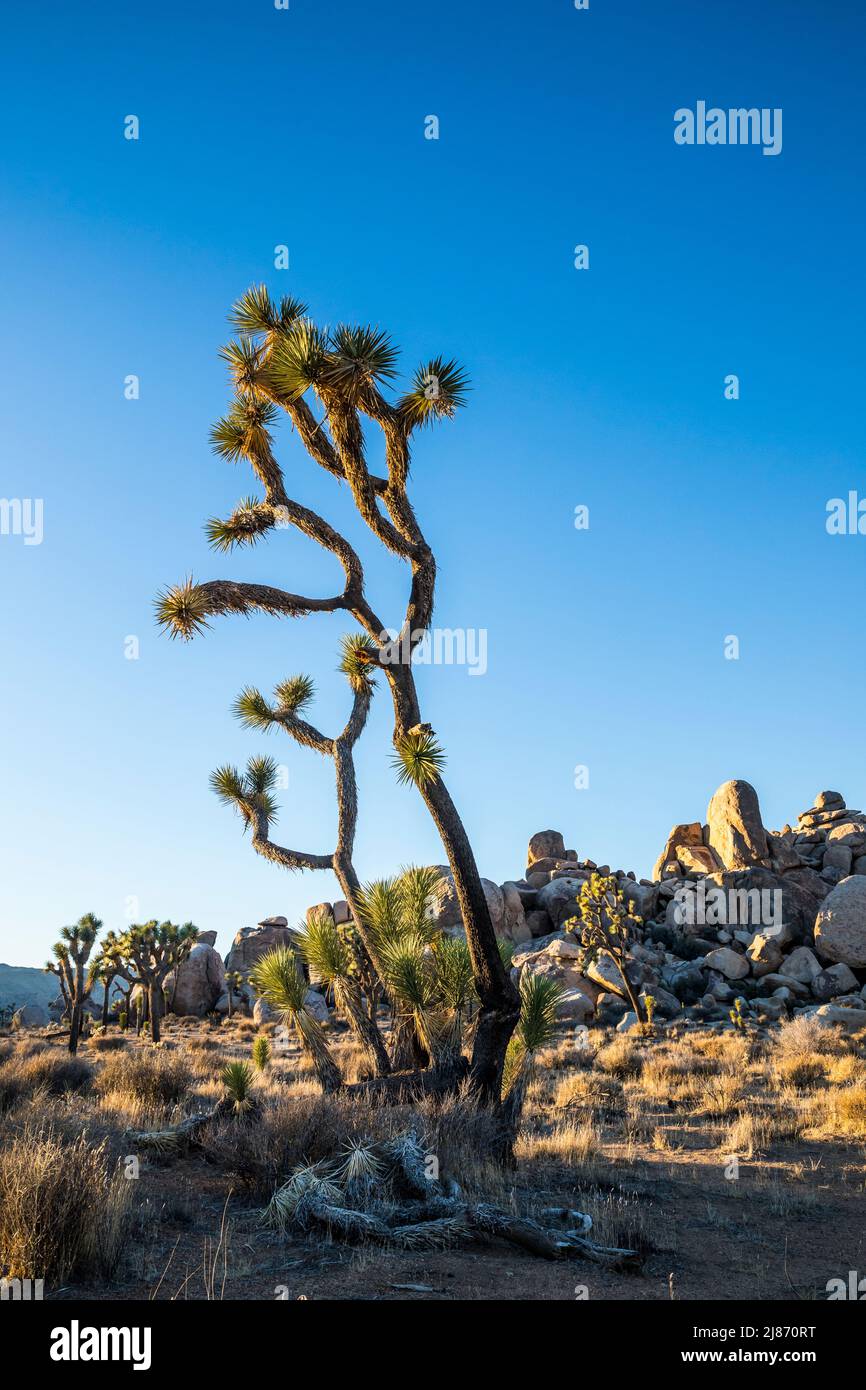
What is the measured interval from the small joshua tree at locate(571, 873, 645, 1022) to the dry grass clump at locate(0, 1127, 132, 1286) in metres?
21.5

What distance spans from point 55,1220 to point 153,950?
97.6 ft

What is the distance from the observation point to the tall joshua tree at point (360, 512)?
10.3 meters

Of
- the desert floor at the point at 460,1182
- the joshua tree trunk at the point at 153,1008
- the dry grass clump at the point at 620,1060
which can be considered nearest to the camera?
the desert floor at the point at 460,1182

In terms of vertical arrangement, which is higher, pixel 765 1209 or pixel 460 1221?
pixel 460 1221

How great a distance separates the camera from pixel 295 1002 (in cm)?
1188

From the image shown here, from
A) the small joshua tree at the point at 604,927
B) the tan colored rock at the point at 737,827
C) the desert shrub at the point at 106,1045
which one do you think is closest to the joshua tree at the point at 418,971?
the small joshua tree at the point at 604,927

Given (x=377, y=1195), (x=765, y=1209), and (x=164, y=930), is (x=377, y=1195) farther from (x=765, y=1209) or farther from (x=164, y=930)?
A: (x=164, y=930)

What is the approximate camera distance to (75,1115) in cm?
1121

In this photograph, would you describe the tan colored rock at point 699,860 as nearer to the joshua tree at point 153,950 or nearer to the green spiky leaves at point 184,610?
the joshua tree at point 153,950

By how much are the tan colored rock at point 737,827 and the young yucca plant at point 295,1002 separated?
27657mm

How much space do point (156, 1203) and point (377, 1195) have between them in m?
1.91

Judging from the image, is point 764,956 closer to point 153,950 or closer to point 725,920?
point 725,920

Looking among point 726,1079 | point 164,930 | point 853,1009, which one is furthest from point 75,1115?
point 164,930

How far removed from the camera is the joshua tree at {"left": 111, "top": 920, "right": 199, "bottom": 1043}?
107 ft
